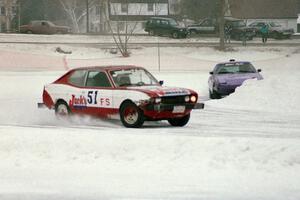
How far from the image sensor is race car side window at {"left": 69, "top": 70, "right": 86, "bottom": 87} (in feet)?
45.7

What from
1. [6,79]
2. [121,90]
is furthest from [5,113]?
[6,79]

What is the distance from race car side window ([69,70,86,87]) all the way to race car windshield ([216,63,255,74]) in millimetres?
8213

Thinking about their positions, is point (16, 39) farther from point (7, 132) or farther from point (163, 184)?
point (163, 184)

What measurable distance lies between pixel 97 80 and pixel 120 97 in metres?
1.04

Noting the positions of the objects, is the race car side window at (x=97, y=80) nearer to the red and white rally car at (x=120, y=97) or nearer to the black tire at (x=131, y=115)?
the red and white rally car at (x=120, y=97)

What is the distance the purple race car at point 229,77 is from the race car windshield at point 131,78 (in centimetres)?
699

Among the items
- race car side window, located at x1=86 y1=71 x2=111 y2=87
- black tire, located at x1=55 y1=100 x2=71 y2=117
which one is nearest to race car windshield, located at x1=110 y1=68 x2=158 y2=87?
race car side window, located at x1=86 y1=71 x2=111 y2=87

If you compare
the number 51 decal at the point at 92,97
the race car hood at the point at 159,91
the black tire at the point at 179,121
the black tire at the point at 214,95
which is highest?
the race car hood at the point at 159,91

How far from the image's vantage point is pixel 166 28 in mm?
52938

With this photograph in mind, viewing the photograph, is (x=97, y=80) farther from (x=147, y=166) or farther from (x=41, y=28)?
(x=41, y=28)

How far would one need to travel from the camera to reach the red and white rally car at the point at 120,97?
40.6ft

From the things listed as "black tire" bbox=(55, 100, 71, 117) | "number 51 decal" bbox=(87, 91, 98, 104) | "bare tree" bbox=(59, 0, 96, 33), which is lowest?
"black tire" bbox=(55, 100, 71, 117)

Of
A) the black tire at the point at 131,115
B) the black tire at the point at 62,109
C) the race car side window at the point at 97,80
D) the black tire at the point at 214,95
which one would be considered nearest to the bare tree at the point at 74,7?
the black tire at the point at 214,95

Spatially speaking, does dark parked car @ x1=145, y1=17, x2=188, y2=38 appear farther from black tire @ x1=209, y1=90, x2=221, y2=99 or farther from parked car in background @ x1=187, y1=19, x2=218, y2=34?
black tire @ x1=209, y1=90, x2=221, y2=99
